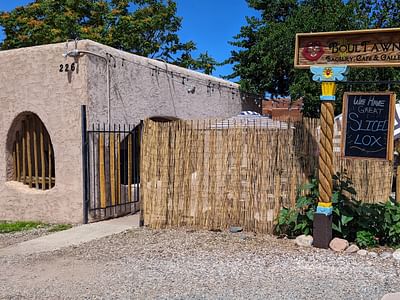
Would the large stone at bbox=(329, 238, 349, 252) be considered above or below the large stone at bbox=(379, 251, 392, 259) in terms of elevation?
above

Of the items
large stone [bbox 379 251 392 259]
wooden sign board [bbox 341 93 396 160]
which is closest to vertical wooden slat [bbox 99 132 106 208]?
wooden sign board [bbox 341 93 396 160]

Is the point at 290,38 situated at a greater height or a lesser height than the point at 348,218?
greater

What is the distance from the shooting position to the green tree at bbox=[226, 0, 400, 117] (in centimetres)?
1511

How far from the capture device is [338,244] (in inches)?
270

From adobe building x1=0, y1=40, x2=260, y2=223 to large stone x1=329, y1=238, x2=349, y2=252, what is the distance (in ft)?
17.5

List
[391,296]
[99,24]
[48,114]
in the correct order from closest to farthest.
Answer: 1. [391,296]
2. [48,114]
3. [99,24]

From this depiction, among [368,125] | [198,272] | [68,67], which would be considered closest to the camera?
[198,272]

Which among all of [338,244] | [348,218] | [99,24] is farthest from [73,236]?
[99,24]

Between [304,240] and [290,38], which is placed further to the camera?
[290,38]

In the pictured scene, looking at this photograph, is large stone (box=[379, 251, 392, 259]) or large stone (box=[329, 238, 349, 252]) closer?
large stone (box=[379, 251, 392, 259])

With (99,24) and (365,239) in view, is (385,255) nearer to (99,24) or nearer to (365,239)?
(365,239)

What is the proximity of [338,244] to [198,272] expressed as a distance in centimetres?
225

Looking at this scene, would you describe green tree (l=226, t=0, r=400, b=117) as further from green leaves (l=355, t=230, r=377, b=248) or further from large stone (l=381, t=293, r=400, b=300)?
large stone (l=381, t=293, r=400, b=300)

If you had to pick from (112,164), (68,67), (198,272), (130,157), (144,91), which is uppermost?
(68,67)
